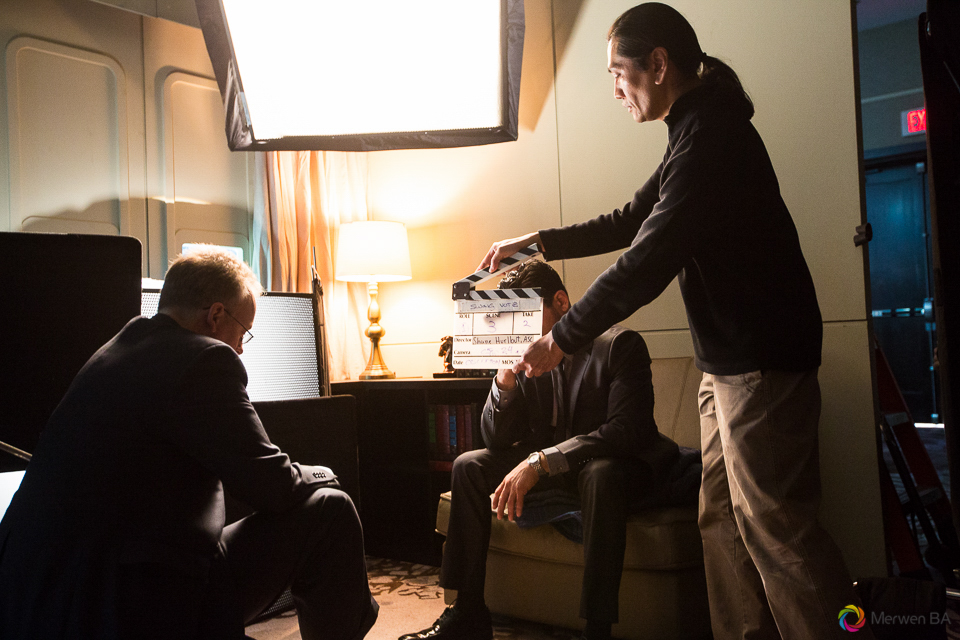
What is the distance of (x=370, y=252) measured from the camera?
3.09 meters

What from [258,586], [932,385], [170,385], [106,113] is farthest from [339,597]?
[932,385]

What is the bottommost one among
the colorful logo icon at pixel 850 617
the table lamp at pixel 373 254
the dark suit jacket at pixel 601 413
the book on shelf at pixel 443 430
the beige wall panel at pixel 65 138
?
the colorful logo icon at pixel 850 617

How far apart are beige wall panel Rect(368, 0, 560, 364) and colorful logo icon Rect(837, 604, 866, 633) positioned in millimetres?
Result: 2054

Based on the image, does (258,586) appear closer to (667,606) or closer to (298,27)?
(667,606)

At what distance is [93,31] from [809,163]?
10.2ft

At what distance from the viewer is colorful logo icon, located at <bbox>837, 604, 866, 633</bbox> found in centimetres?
125

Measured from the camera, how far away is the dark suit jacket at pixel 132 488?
114 cm

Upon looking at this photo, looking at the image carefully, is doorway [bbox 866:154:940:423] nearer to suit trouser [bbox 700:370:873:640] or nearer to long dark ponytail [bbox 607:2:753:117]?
long dark ponytail [bbox 607:2:753:117]

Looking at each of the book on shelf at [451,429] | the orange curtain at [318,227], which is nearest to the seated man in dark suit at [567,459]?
the book on shelf at [451,429]

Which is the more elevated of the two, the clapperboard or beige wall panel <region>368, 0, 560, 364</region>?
beige wall panel <region>368, 0, 560, 364</region>

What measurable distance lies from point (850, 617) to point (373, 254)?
93.8 inches

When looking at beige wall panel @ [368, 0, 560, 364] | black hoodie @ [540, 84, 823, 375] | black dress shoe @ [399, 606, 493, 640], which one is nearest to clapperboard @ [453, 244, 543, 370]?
black hoodie @ [540, 84, 823, 375]

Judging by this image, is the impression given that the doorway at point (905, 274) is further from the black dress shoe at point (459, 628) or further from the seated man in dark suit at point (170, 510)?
the seated man in dark suit at point (170, 510)

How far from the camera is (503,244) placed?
6.35 feet
